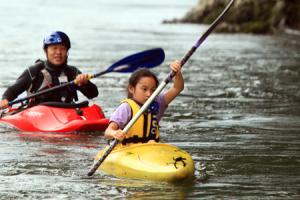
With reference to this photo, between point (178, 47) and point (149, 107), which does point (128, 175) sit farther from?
point (178, 47)

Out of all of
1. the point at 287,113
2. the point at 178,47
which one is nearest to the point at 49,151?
the point at 287,113

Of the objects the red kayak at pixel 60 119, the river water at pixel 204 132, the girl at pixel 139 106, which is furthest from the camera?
the red kayak at pixel 60 119

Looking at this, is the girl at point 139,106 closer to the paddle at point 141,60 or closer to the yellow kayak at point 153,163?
the yellow kayak at point 153,163

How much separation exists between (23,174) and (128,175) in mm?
1000

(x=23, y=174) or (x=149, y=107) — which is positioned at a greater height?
(x=149, y=107)

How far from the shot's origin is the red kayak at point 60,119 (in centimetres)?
1001

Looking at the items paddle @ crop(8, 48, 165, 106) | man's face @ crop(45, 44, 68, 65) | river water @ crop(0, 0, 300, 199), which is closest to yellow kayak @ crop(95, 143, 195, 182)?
river water @ crop(0, 0, 300, 199)

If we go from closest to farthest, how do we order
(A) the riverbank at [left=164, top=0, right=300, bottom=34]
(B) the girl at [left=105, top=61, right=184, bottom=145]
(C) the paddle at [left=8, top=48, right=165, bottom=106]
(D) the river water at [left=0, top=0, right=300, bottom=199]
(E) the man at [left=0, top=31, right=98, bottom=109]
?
(D) the river water at [left=0, top=0, right=300, bottom=199], (B) the girl at [left=105, top=61, right=184, bottom=145], (C) the paddle at [left=8, top=48, right=165, bottom=106], (E) the man at [left=0, top=31, right=98, bottom=109], (A) the riverbank at [left=164, top=0, right=300, bottom=34]

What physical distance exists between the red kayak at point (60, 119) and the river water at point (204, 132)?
0.13 m

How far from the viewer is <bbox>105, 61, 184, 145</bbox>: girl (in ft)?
24.7

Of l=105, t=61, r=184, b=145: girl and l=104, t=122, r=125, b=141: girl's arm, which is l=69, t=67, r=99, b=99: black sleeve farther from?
l=104, t=122, r=125, b=141: girl's arm

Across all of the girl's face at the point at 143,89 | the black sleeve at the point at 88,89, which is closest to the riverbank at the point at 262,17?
the black sleeve at the point at 88,89

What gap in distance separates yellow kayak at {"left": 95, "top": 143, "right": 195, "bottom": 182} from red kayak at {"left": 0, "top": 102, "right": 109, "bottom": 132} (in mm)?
2430

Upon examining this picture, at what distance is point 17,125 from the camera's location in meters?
10.4
